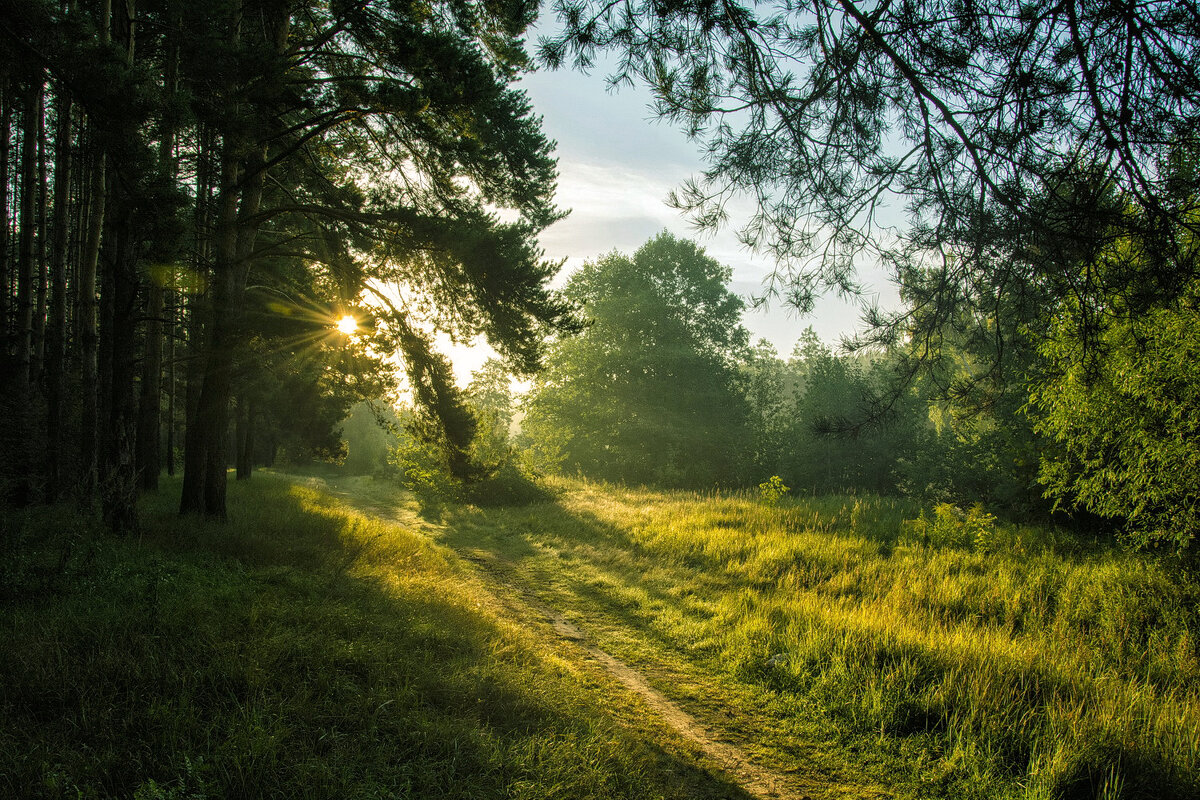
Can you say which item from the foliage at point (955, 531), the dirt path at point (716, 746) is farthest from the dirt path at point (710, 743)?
the foliage at point (955, 531)

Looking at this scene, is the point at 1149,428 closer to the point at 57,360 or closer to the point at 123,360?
the point at 123,360

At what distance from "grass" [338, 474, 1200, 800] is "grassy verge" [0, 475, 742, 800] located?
1451 mm

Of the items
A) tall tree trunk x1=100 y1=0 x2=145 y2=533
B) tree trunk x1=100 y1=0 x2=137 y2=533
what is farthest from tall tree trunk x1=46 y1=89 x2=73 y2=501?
tall tree trunk x1=100 y1=0 x2=145 y2=533

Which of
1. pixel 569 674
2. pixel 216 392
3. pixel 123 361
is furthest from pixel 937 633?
pixel 123 361

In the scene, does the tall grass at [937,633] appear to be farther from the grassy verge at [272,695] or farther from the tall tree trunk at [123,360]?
the tall tree trunk at [123,360]

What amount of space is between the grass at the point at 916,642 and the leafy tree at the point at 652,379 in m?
19.5

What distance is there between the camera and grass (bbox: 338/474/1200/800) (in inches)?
147

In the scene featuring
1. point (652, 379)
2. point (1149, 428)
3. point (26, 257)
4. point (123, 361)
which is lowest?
point (1149, 428)

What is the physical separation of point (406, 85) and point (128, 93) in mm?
3817

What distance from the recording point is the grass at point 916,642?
375 cm

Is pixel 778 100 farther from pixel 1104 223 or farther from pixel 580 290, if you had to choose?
pixel 580 290

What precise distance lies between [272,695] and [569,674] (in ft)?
8.55

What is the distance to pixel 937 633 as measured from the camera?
5754 mm

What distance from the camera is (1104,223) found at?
307 centimetres
